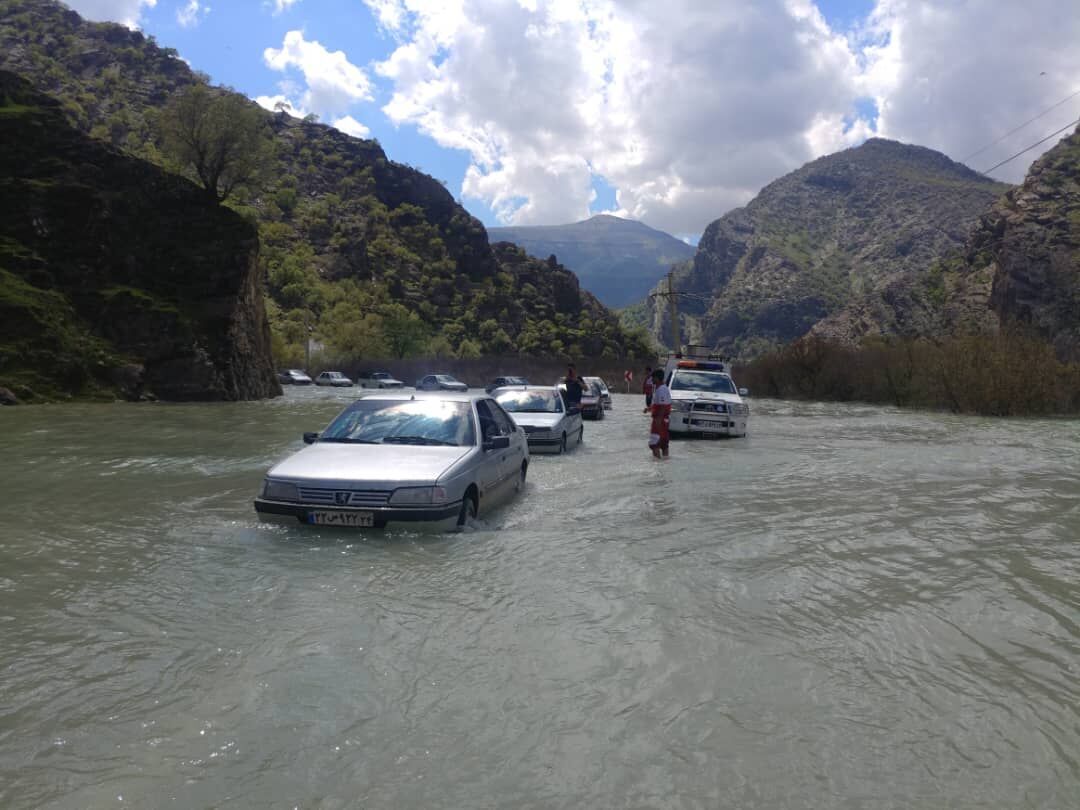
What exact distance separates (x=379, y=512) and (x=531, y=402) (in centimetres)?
873

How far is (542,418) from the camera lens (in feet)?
47.6

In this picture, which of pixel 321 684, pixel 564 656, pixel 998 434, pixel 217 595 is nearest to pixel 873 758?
pixel 564 656

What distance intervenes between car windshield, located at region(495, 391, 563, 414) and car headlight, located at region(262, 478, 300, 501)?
807cm

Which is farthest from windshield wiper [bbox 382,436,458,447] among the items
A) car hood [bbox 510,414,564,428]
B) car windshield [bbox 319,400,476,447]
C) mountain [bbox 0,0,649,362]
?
mountain [bbox 0,0,649,362]

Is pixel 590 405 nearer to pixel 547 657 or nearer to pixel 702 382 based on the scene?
pixel 702 382

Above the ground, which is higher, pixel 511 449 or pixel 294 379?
pixel 294 379

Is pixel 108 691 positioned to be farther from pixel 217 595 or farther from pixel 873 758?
pixel 873 758

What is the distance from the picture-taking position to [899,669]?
4.15m

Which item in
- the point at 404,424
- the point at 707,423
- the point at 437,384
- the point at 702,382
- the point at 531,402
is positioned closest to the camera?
the point at 404,424

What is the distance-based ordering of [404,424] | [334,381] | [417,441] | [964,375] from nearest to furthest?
[417,441] → [404,424] → [964,375] → [334,381]

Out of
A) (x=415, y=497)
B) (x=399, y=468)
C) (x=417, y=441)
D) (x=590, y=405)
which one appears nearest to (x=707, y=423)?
(x=590, y=405)

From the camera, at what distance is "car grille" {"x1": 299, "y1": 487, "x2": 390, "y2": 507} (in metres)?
6.73

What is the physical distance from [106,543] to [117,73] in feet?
452

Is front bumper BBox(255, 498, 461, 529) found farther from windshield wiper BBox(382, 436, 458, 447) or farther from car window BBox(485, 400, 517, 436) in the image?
car window BBox(485, 400, 517, 436)
